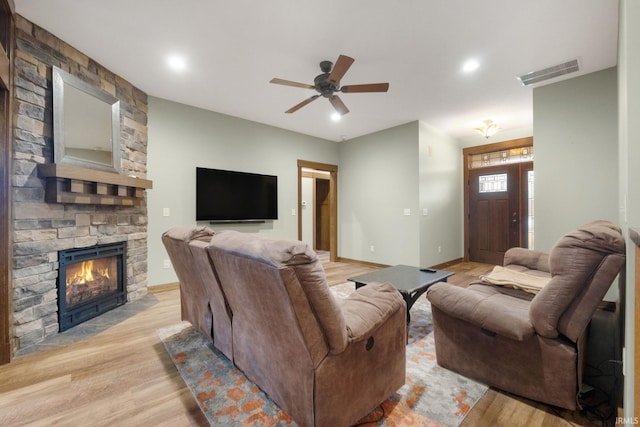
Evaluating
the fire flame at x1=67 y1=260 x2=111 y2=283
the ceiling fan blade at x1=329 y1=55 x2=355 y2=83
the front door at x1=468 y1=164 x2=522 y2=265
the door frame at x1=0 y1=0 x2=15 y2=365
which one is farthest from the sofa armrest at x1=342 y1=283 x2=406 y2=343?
the front door at x1=468 y1=164 x2=522 y2=265

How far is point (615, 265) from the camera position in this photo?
4.17ft

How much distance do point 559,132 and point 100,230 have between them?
17.5 feet

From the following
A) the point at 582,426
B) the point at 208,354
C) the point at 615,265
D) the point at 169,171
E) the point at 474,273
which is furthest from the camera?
the point at 474,273

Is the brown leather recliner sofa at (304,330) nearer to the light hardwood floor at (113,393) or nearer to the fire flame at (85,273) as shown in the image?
the light hardwood floor at (113,393)

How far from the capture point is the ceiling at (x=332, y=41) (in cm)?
214

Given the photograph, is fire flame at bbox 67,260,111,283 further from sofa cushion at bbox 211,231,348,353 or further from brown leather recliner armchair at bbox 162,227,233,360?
sofa cushion at bbox 211,231,348,353

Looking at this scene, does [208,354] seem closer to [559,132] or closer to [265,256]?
[265,256]

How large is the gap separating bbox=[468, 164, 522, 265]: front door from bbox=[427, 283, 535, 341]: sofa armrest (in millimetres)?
4360

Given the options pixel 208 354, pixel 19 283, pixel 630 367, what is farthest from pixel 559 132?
pixel 19 283

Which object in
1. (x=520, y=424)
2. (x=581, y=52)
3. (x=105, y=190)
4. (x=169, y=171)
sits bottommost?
(x=520, y=424)

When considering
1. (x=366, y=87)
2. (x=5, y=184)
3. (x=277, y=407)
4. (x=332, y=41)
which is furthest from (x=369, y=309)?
(x=5, y=184)

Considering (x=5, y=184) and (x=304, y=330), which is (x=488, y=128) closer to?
(x=304, y=330)

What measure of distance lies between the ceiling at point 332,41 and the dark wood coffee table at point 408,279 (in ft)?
7.23

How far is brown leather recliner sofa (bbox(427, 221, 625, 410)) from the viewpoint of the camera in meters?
1.33
